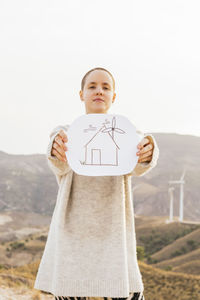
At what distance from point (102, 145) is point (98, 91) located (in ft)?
1.41

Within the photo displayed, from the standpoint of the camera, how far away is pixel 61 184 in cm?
260

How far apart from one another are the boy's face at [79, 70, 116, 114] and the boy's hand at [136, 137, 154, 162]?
1.53 ft

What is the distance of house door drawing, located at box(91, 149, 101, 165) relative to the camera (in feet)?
7.84

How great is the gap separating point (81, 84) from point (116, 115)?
1.63 ft

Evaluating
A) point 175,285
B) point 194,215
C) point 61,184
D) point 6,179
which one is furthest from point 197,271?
point 6,179

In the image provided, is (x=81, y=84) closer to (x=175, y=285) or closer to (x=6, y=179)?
(x=175, y=285)

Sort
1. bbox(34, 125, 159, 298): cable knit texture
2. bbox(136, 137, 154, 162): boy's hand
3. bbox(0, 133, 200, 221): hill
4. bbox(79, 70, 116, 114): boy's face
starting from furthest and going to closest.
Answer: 1. bbox(0, 133, 200, 221): hill
2. bbox(79, 70, 116, 114): boy's face
3. bbox(136, 137, 154, 162): boy's hand
4. bbox(34, 125, 159, 298): cable knit texture

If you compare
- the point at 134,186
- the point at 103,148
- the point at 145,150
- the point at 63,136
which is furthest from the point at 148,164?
the point at 134,186

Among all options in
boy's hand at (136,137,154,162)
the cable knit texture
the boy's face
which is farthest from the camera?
the boy's face

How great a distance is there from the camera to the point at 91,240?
229 cm

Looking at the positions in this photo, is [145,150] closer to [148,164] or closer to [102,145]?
[148,164]

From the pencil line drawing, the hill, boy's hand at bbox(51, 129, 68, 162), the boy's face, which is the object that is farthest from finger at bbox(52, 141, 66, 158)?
the hill

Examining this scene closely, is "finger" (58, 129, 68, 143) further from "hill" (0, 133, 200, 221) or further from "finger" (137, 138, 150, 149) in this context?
"hill" (0, 133, 200, 221)

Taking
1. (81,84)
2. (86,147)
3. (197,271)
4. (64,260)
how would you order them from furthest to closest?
(197,271), (81,84), (86,147), (64,260)
